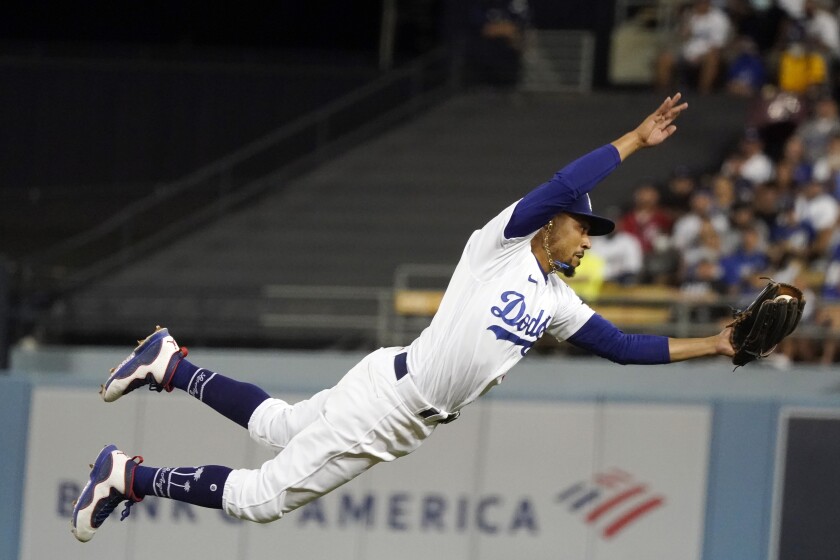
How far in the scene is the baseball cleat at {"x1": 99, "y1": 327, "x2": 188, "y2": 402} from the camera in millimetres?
6852

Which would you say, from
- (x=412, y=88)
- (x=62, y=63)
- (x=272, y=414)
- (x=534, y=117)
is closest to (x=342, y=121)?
(x=412, y=88)

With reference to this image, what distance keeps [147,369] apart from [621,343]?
216cm

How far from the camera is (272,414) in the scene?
673cm

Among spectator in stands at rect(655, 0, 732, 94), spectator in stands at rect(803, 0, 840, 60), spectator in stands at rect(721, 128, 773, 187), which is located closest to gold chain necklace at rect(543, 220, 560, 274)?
spectator in stands at rect(721, 128, 773, 187)

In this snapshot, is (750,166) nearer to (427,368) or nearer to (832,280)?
(832,280)

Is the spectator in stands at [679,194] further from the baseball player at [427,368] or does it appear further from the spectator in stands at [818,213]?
the baseball player at [427,368]

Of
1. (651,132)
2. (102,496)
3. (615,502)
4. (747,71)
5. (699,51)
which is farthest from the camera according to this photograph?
(699,51)

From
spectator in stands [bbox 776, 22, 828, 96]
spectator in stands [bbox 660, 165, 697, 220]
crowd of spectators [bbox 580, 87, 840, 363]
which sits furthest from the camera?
spectator in stands [bbox 776, 22, 828, 96]

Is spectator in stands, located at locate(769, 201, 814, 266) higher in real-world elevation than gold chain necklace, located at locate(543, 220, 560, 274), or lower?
higher

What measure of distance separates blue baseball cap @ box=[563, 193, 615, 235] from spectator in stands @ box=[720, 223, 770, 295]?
5047 millimetres

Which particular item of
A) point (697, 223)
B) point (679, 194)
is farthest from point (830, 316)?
point (679, 194)

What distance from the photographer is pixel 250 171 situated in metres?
15.0

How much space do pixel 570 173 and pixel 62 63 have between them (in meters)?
11.0

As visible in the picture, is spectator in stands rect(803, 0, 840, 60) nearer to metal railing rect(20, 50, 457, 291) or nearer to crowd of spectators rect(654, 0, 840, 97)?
crowd of spectators rect(654, 0, 840, 97)
